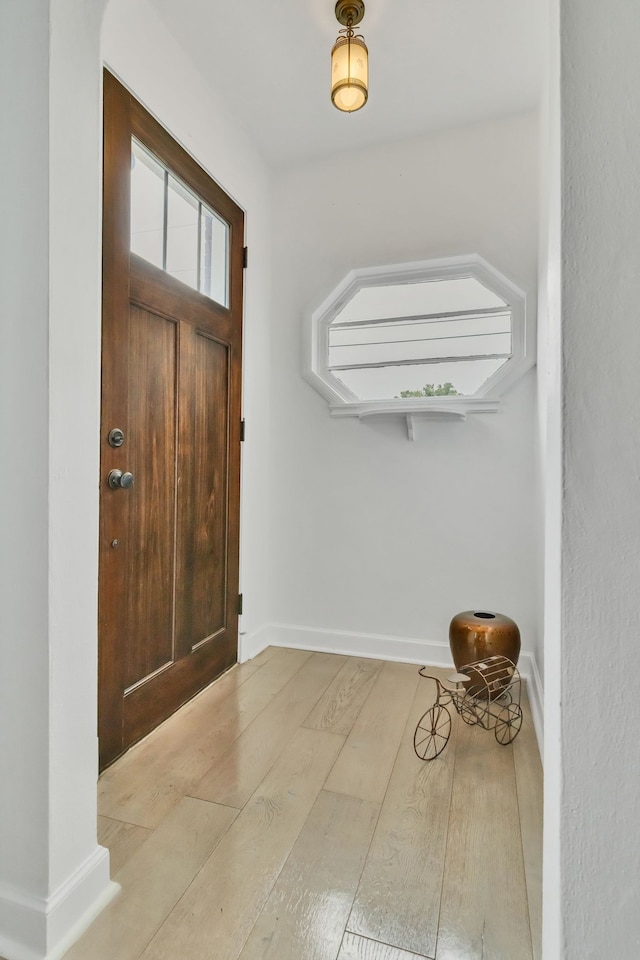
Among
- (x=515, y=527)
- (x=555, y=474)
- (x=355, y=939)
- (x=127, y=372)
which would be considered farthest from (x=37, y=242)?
(x=515, y=527)

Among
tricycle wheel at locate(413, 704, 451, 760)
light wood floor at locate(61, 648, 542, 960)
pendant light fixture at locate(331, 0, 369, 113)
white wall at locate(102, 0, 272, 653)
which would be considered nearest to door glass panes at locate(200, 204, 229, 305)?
white wall at locate(102, 0, 272, 653)

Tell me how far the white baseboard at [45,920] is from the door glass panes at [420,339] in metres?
2.09

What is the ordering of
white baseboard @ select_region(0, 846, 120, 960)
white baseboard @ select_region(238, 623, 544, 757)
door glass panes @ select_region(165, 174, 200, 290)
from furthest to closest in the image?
white baseboard @ select_region(238, 623, 544, 757)
door glass panes @ select_region(165, 174, 200, 290)
white baseboard @ select_region(0, 846, 120, 960)

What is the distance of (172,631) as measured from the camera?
1.89m

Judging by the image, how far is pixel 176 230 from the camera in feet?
6.19

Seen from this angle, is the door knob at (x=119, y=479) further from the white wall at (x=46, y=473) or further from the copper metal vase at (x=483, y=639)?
the copper metal vase at (x=483, y=639)

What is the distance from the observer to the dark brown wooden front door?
155cm

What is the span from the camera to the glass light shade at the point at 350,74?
→ 158 centimetres

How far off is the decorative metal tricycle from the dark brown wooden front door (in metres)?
0.93

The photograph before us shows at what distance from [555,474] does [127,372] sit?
1.39 metres

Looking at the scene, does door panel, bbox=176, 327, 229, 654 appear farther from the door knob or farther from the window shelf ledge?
the window shelf ledge

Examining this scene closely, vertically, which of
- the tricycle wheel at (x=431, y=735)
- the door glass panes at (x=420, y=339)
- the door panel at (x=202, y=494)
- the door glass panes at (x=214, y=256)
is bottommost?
the tricycle wheel at (x=431, y=735)

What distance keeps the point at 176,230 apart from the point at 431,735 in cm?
205

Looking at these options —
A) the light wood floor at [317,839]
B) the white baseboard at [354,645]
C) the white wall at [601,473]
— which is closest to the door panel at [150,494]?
the light wood floor at [317,839]
